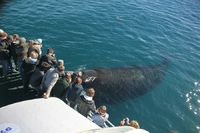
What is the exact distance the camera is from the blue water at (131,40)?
13180 millimetres

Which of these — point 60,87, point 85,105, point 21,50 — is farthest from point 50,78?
point 21,50

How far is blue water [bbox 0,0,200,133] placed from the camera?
519 inches

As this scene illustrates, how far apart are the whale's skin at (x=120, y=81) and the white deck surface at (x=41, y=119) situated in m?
5.28

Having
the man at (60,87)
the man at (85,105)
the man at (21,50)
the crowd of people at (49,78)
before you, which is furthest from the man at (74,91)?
the man at (21,50)

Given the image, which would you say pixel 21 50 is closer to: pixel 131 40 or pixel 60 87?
pixel 60 87

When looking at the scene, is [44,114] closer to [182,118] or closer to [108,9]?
[182,118]

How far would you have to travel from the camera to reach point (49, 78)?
29.1ft

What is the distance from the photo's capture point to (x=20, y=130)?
225 inches

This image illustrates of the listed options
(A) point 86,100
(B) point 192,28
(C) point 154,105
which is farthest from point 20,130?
(B) point 192,28

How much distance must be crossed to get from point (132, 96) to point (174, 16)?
15137mm

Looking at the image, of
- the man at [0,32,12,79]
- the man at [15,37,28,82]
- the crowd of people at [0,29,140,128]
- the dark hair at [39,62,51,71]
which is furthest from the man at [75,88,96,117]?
the man at [0,32,12,79]

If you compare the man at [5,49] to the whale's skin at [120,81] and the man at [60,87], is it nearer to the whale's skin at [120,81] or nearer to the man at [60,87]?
the man at [60,87]

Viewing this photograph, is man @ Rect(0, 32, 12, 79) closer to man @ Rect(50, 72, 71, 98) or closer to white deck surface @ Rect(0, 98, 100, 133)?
man @ Rect(50, 72, 71, 98)

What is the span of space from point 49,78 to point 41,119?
2.85m
